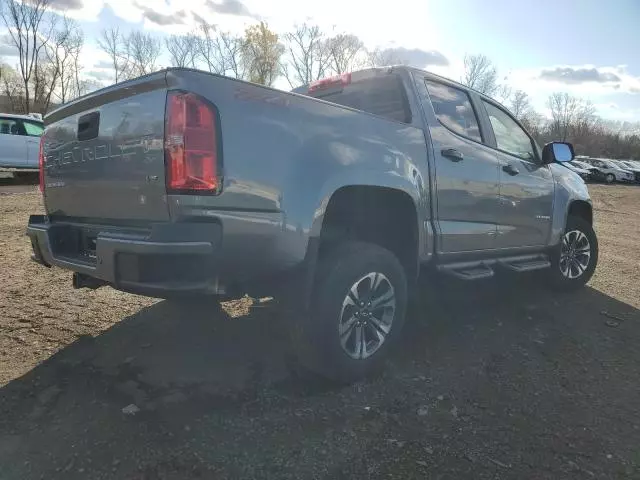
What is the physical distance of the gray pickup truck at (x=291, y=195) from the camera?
2.43m

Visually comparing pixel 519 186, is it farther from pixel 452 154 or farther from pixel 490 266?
pixel 452 154

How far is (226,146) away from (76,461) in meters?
1.62

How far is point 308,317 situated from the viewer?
2.94 m

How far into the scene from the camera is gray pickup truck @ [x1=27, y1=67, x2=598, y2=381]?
243 cm

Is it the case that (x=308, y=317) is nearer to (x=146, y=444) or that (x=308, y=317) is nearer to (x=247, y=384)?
(x=247, y=384)

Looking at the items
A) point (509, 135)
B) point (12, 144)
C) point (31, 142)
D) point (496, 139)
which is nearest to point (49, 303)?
point (496, 139)

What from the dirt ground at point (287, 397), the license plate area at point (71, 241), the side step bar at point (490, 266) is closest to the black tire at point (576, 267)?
the side step bar at point (490, 266)

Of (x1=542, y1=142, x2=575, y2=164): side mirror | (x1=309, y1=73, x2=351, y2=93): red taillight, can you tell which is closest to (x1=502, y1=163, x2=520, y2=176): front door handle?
(x1=542, y1=142, x2=575, y2=164): side mirror

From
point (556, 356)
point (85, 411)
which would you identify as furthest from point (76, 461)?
point (556, 356)

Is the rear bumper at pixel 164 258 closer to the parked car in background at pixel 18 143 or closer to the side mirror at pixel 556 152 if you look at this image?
the side mirror at pixel 556 152

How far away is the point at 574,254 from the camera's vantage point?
5629 mm

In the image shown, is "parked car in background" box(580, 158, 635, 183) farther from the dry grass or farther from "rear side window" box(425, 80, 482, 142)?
"rear side window" box(425, 80, 482, 142)

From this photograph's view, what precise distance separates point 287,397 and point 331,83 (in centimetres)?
268

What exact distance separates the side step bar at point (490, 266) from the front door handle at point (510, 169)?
0.77m
